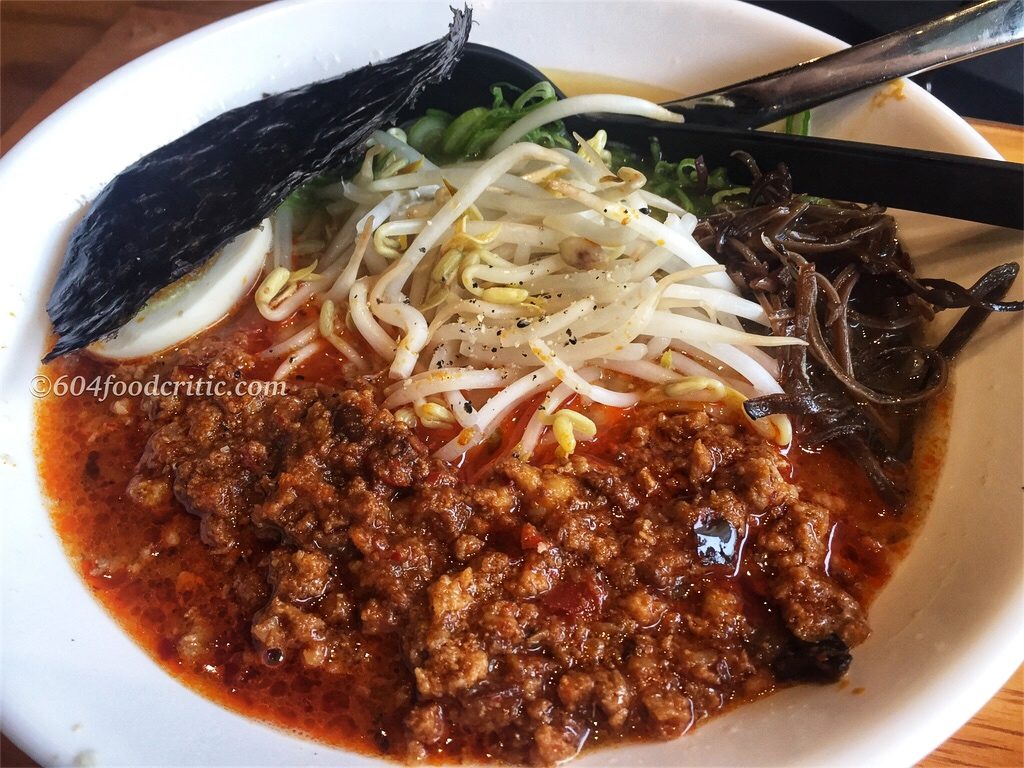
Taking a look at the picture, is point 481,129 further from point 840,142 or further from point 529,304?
point 840,142

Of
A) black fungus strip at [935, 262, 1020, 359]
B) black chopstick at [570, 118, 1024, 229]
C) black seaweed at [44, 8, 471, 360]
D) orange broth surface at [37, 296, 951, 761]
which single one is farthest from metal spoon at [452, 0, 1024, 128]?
orange broth surface at [37, 296, 951, 761]

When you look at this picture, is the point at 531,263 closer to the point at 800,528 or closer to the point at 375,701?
the point at 800,528

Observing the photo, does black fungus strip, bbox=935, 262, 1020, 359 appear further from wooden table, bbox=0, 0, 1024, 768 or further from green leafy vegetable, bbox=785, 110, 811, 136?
wooden table, bbox=0, 0, 1024, 768

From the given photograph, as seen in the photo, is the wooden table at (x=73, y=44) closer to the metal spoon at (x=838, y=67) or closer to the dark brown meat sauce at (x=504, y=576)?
the metal spoon at (x=838, y=67)

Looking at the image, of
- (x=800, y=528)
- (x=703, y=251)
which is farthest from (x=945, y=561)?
(x=703, y=251)

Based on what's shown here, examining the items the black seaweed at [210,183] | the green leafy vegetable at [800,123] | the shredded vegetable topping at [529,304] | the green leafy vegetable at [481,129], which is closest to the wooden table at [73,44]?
the green leafy vegetable at [800,123]

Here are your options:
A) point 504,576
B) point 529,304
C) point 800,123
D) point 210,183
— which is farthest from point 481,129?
point 504,576
